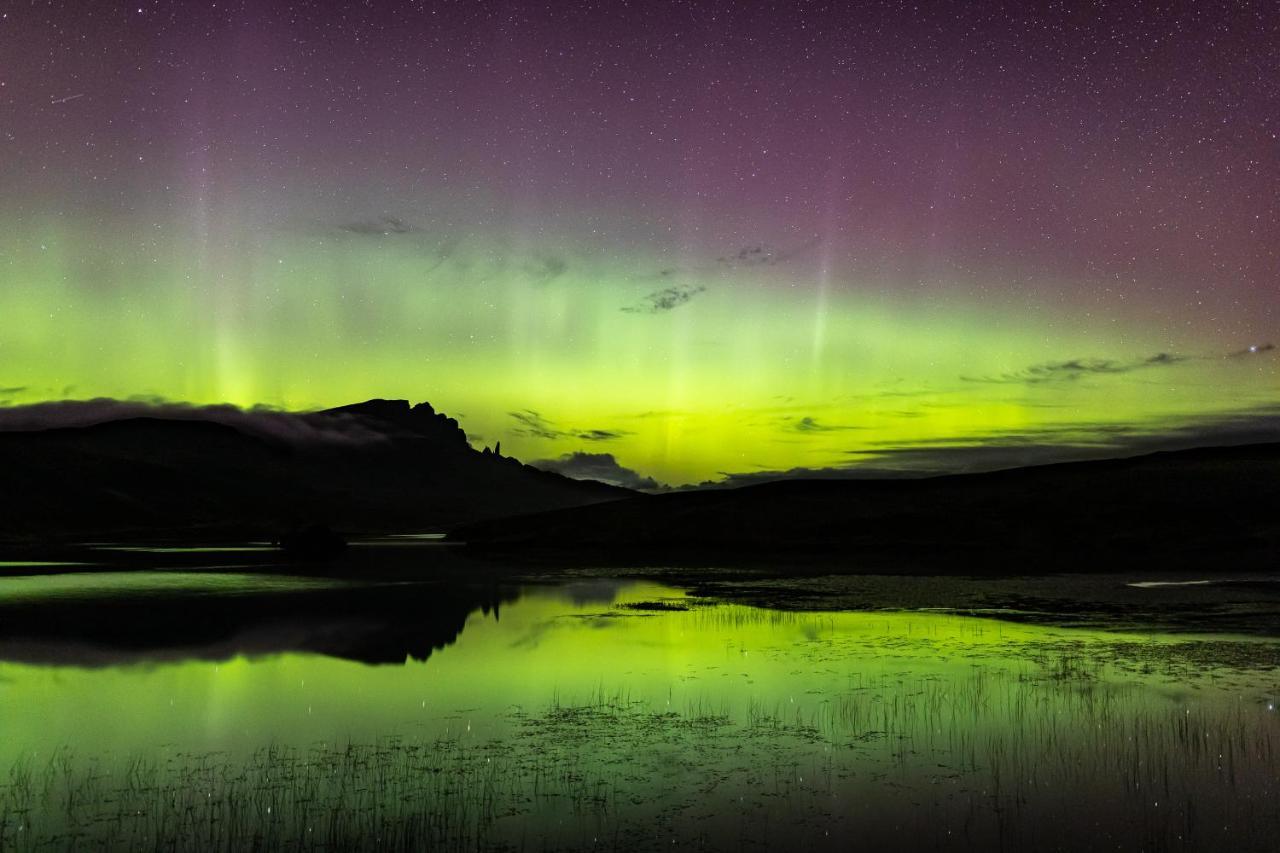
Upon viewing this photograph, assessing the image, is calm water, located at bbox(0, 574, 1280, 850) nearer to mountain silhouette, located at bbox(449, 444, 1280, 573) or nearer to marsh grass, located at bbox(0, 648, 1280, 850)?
marsh grass, located at bbox(0, 648, 1280, 850)

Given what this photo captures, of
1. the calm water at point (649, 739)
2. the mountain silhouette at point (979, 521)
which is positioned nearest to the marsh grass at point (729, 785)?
the calm water at point (649, 739)

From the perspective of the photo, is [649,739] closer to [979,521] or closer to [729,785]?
[729,785]

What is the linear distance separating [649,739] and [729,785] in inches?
173

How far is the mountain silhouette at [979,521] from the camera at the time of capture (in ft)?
311

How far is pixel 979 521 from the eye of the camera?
117 meters

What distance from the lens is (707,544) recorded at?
5079 inches

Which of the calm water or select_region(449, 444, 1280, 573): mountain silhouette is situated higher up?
select_region(449, 444, 1280, 573): mountain silhouette

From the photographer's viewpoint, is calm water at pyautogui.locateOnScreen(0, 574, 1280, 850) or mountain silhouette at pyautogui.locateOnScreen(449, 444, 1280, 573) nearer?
calm water at pyautogui.locateOnScreen(0, 574, 1280, 850)

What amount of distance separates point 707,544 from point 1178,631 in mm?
91377

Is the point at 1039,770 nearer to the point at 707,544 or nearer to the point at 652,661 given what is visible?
the point at 652,661

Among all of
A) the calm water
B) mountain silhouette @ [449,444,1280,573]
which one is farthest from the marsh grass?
mountain silhouette @ [449,444,1280,573]

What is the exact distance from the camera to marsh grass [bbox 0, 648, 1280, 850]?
52.2 ft

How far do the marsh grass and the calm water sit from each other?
8 cm

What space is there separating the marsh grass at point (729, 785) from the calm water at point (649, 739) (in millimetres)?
84
